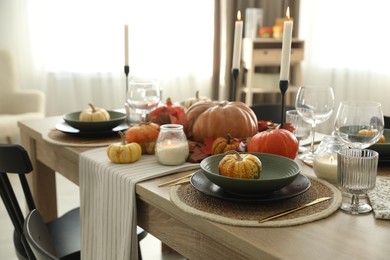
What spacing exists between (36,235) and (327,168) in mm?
690

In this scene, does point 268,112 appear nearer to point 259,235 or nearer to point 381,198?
A: point 381,198

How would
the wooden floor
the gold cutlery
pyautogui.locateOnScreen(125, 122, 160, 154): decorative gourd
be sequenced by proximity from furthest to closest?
the wooden floor, pyautogui.locateOnScreen(125, 122, 160, 154): decorative gourd, the gold cutlery

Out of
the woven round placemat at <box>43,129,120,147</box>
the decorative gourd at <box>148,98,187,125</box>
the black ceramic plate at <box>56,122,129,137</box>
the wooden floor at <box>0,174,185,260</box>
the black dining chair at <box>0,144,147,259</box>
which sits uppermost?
the decorative gourd at <box>148,98,187,125</box>

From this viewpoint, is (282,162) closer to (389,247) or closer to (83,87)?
(389,247)

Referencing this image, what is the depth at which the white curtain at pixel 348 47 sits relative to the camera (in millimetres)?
4148

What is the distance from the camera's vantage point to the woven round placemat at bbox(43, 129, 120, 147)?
1.63m

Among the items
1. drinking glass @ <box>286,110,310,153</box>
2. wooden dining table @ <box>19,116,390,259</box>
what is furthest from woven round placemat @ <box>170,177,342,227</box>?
drinking glass @ <box>286,110,310,153</box>

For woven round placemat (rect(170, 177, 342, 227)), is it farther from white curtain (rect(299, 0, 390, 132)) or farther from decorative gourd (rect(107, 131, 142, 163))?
white curtain (rect(299, 0, 390, 132))

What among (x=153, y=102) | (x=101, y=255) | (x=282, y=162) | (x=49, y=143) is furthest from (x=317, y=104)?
(x=49, y=143)

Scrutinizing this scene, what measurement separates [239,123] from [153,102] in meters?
0.42

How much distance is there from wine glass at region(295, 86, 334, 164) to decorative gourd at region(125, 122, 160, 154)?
0.44 meters

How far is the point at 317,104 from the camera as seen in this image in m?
1.50

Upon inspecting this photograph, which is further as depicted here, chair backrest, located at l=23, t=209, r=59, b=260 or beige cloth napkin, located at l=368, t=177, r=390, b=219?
beige cloth napkin, located at l=368, t=177, r=390, b=219

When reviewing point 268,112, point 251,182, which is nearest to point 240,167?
point 251,182
